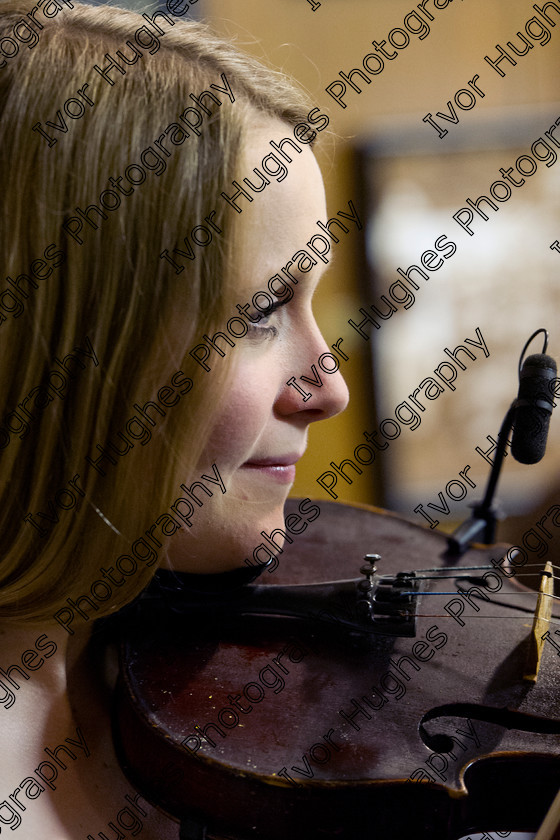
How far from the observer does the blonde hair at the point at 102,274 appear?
56 centimetres

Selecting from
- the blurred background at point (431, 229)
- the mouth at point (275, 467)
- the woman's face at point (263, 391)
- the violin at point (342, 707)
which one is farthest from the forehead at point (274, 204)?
the blurred background at point (431, 229)

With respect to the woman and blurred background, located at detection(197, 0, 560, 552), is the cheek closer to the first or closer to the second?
the woman

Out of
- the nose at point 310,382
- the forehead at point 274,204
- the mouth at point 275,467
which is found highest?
the forehead at point 274,204

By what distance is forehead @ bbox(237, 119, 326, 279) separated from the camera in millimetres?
583

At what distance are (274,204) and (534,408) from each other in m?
0.33

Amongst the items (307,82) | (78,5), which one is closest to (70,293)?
(78,5)

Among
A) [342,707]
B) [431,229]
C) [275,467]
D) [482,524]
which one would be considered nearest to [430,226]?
[431,229]

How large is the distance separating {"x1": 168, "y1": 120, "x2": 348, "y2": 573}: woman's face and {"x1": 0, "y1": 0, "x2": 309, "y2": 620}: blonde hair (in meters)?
0.02

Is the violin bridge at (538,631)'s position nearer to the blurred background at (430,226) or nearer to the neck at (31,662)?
the neck at (31,662)

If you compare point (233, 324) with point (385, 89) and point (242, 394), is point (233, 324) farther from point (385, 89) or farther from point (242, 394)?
point (385, 89)

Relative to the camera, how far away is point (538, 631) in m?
0.65

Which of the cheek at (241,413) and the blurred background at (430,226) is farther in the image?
the blurred background at (430,226)

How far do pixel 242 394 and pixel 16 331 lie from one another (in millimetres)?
190

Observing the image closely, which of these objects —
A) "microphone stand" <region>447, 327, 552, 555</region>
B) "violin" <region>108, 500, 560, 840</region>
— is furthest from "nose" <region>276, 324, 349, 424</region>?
"microphone stand" <region>447, 327, 552, 555</region>
